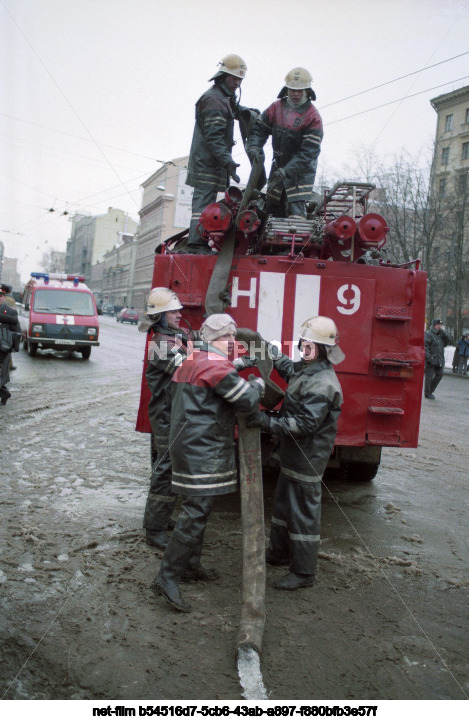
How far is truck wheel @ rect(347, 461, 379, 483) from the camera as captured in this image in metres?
6.62

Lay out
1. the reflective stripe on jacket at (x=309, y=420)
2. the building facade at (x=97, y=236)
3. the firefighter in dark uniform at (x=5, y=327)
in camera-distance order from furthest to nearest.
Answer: the building facade at (x=97, y=236)
the firefighter in dark uniform at (x=5, y=327)
the reflective stripe on jacket at (x=309, y=420)

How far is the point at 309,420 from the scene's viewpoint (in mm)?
4051

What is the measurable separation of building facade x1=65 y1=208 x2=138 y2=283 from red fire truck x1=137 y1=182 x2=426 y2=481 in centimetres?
9957

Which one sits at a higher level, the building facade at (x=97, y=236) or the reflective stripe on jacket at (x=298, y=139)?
the building facade at (x=97, y=236)

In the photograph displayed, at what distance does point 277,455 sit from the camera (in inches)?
175

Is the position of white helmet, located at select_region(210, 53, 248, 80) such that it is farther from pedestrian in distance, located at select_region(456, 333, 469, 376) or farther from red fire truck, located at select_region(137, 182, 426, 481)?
pedestrian in distance, located at select_region(456, 333, 469, 376)

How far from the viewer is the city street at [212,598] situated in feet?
9.70

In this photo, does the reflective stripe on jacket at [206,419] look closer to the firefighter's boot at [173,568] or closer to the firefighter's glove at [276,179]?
the firefighter's boot at [173,568]

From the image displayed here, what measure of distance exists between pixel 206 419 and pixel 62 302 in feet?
53.2

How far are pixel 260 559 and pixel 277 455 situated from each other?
968mm

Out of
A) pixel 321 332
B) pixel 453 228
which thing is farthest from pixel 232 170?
pixel 453 228

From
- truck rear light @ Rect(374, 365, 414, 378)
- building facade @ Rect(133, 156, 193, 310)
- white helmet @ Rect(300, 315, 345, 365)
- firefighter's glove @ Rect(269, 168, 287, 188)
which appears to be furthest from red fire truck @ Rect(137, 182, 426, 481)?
building facade @ Rect(133, 156, 193, 310)

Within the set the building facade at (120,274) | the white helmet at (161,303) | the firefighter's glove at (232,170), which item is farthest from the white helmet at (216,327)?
the building facade at (120,274)

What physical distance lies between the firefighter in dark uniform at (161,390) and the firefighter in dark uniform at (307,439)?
2.87ft
